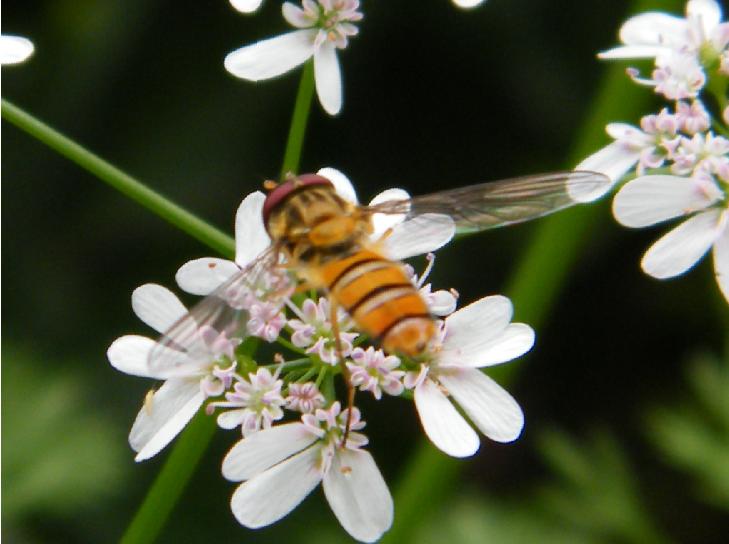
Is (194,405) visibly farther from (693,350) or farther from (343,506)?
(693,350)

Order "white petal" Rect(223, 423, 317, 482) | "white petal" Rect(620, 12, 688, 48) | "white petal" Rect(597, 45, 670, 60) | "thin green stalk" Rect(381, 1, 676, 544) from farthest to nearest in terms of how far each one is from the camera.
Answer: "thin green stalk" Rect(381, 1, 676, 544)
"white petal" Rect(620, 12, 688, 48)
"white petal" Rect(597, 45, 670, 60)
"white petal" Rect(223, 423, 317, 482)

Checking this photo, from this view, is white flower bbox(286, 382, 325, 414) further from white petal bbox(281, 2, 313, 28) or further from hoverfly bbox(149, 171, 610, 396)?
white petal bbox(281, 2, 313, 28)

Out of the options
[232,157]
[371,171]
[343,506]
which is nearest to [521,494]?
[371,171]

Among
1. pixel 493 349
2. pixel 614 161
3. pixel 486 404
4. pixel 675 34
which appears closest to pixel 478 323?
pixel 493 349

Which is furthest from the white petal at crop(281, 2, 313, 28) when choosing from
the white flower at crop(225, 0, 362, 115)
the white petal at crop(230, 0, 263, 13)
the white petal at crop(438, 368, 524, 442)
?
the white petal at crop(438, 368, 524, 442)

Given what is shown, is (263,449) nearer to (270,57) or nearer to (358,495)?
(358,495)

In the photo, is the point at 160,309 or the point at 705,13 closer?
the point at 160,309
